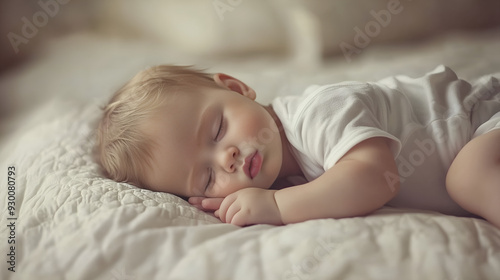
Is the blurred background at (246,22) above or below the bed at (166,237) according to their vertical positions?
above

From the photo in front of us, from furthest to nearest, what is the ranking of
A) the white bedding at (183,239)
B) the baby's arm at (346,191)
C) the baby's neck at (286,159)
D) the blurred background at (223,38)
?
the blurred background at (223,38), the baby's neck at (286,159), the baby's arm at (346,191), the white bedding at (183,239)

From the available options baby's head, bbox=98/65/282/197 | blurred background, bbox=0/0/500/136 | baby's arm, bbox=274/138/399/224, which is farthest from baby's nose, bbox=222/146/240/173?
blurred background, bbox=0/0/500/136

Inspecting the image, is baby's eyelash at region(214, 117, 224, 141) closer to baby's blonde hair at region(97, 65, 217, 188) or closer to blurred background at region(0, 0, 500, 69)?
baby's blonde hair at region(97, 65, 217, 188)

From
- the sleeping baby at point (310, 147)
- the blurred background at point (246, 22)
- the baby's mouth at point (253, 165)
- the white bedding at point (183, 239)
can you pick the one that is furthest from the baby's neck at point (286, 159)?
the blurred background at point (246, 22)

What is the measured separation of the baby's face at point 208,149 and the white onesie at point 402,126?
82 mm

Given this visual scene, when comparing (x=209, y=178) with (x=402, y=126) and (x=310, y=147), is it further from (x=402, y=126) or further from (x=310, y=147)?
(x=402, y=126)

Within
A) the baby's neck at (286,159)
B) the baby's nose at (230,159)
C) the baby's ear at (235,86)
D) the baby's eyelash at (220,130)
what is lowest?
the baby's neck at (286,159)

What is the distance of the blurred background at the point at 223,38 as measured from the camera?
5.54 ft

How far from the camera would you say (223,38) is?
1.91 metres

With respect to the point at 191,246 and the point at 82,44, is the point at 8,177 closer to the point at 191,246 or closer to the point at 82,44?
the point at 191,246

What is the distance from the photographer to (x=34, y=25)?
5.86 feet

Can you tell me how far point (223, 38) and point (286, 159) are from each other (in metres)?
0.99

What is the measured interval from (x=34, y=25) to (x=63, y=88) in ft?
0.92

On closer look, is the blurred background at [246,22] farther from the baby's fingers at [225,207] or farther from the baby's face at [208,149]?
the baby's fingers at [225,207]
